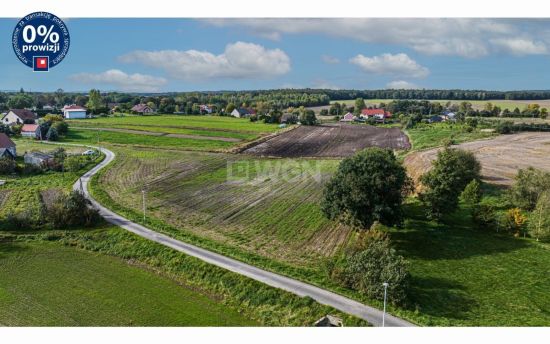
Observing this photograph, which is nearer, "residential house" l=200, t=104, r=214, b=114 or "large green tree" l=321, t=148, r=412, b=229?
"large green tree" l=321, t=148, r=412, b=229

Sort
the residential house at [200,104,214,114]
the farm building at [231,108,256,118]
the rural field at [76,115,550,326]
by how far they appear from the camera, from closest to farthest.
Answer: the rural field at [76,115,550,326], the farm building at [231,108,256,118], the residential house at [200,104,214,114]

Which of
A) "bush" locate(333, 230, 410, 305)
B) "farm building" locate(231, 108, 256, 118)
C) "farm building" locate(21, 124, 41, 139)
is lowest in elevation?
"bush" locate(333, 230, 410, 305)

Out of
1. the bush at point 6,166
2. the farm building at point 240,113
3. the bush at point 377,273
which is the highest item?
the farm building at point 240,113

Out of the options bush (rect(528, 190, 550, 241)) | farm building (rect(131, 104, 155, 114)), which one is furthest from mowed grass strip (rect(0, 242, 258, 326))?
farm building (rect(131, 104, 155, 114))

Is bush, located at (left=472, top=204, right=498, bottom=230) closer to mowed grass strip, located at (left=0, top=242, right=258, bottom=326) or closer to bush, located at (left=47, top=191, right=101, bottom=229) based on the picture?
mowed grass strip, located at (left=0, top=242, right=258, bottom=326)

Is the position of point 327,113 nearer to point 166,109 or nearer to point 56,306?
point 166,109

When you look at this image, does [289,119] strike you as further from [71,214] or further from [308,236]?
[308,236]

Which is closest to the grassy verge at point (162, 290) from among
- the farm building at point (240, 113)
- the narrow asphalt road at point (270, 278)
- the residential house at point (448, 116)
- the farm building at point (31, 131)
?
the narrow asphalt road at point (270, 278)

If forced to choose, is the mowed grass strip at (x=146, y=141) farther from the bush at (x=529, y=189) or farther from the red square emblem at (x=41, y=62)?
the bush at (x=529, y=189)
